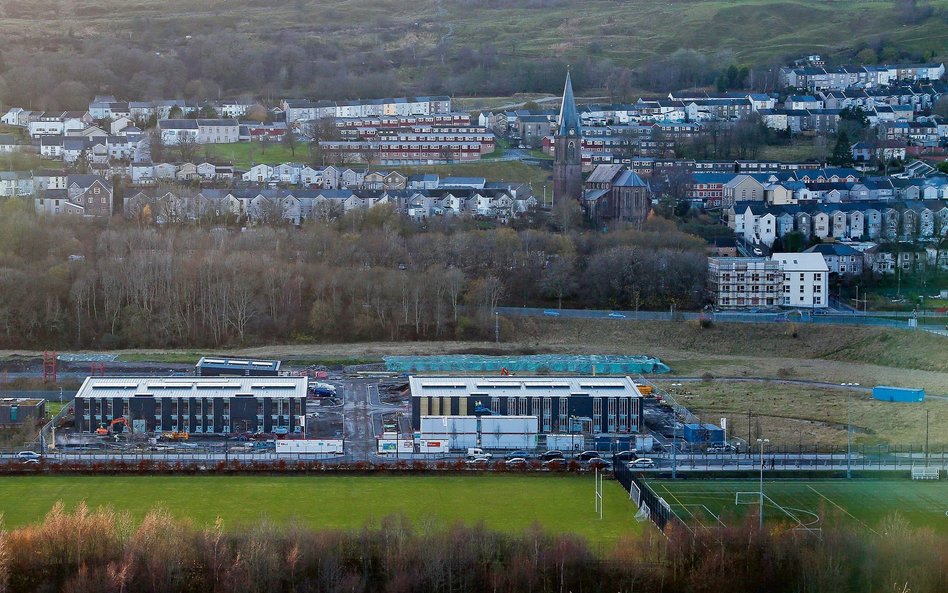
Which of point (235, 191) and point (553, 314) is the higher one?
point (235, 191)

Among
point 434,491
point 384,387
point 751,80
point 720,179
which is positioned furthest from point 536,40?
point 434,491

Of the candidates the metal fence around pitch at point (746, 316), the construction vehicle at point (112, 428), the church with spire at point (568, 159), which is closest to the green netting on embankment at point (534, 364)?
the metal fence around pitch at point (746, 316)

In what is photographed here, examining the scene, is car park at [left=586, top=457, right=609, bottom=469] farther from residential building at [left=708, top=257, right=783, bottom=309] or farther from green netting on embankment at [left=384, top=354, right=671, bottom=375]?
residential building at [left=708, top=257, right=783, bottom=309]

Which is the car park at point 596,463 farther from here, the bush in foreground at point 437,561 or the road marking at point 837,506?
the bush in foreground at point 437,561

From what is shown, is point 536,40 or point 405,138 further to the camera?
point 536,40

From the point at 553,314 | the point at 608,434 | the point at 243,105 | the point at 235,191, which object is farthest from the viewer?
the point at 243,105

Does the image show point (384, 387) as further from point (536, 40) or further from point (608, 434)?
point (536, 40)
